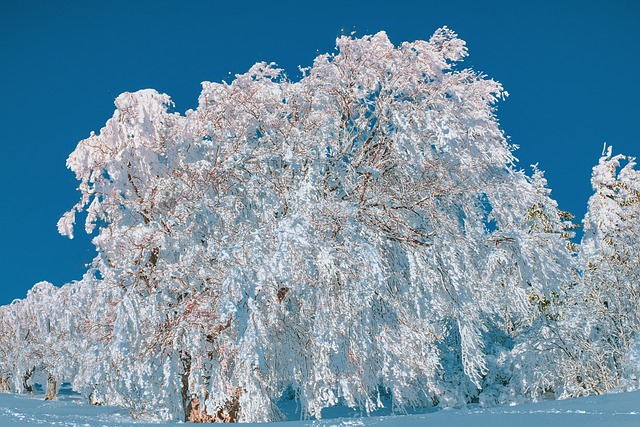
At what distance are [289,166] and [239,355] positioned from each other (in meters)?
2.95

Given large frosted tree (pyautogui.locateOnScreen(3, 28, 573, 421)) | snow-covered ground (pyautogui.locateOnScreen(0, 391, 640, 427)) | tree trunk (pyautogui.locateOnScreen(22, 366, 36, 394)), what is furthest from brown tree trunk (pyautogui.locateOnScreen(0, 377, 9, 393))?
snow-covered ground (pyautogui.locateOnScreen(0, 391, 640, 427))

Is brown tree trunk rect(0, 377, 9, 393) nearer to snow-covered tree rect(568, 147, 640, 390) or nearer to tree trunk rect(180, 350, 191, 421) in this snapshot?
tree trunk rect(180, 350, 191, 421)

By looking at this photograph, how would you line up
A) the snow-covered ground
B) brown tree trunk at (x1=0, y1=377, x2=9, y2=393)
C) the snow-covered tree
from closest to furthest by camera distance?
the snow-covered ground → the snow-covered tree → brown tree trunk at (x1=0, y1=377, x2=9, y2=393)

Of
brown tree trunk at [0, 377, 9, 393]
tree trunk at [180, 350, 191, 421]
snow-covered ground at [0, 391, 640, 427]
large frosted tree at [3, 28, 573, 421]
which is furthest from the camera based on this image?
brown tree trunk at [0, 377, 9, 393]

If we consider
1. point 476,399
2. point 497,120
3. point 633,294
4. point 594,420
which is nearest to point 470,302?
point 497,120

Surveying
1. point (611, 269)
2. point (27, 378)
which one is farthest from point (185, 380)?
point (27, 378)

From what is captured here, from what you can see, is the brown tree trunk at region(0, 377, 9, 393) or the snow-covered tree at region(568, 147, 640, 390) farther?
the brown tree trunk at region(0, 377, 9, 393)

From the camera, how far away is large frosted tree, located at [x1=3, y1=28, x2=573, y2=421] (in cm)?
Result: 627

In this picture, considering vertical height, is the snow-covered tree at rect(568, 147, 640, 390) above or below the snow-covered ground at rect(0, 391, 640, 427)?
above

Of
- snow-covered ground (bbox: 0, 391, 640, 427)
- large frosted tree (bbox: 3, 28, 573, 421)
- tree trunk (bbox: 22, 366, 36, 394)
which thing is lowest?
snow-covered ground (bbox: 0, 391, 640, 427)

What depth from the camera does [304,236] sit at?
20.0 ft

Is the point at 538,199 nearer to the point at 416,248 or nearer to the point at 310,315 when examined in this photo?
the point at 416,248

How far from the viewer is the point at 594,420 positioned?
3.19 meters

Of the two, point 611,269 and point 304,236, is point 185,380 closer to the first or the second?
point 304,236
